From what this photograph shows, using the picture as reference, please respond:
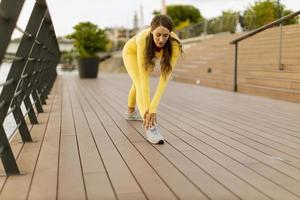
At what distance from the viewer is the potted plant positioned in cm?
1570

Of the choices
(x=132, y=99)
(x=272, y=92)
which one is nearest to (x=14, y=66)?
(x=132, y=99)

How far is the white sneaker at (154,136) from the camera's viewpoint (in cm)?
403

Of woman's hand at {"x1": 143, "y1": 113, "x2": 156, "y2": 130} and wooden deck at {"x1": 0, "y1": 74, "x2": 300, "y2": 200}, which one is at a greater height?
woman's hand at {"x1": 143, "y1": 113, "x2": 156, "y2": 130}

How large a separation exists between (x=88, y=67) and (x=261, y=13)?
625 cm

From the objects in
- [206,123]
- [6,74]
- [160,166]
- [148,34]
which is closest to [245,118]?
[206,123]

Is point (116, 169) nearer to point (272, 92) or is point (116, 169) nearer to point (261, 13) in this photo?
point (272, 92)

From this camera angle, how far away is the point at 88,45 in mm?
15859

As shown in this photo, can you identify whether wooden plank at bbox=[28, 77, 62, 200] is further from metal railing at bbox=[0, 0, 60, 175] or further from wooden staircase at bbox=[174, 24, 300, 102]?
wooden staircase at bbox=[174, 24, 300, 102]

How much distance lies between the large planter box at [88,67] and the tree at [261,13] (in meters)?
5.66

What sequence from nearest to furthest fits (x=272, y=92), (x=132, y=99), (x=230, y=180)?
(x=230, y=180) < (x=132, y=99) < (x=272, y=92)

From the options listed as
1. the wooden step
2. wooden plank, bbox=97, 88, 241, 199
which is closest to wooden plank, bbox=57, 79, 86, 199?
wooden plank, bbox=97, 88, 241, 199

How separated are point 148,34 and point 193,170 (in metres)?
1.48

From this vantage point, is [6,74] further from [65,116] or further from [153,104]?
[65,116]

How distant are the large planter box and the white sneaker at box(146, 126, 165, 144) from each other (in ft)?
38.6
